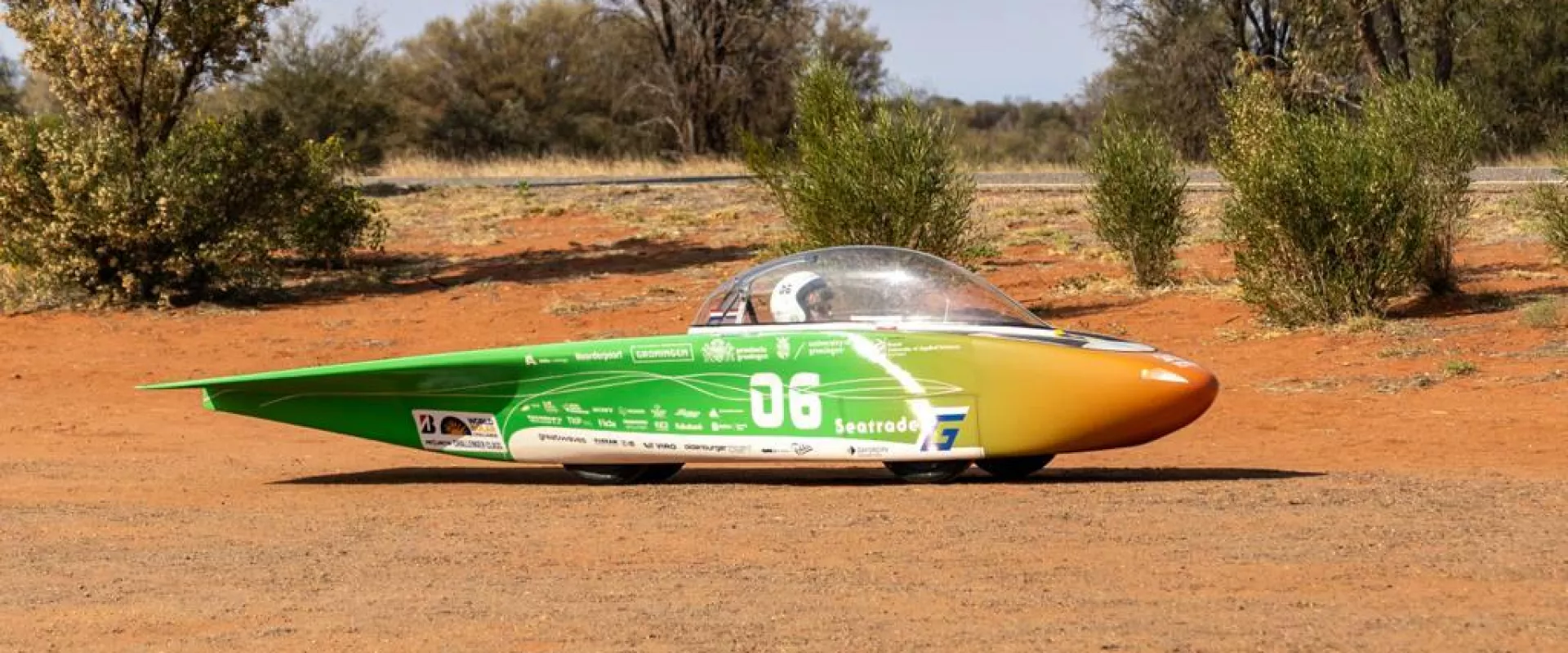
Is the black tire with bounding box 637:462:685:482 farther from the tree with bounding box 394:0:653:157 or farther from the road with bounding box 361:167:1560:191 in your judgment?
the tree with bounding box 394:0:653:157

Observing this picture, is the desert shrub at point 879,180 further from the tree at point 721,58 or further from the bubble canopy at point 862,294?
the tree at point 721,58

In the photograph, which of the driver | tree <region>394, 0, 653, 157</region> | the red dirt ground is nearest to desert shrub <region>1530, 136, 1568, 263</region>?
the red dirt ground

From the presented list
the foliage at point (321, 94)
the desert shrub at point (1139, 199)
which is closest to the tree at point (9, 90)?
the foliage at point (321, 94)

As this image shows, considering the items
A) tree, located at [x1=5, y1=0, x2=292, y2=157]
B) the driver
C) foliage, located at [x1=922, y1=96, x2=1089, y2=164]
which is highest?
tree, located at [x1=5, y1=0, x2=292, y2=157]

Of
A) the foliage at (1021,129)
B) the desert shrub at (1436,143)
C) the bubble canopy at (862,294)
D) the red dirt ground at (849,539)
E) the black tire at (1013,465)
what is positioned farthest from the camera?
the foliage at (1021,129)

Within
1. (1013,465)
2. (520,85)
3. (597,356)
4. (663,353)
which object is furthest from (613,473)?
(520,85)

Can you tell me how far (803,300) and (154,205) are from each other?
15794 millimetres

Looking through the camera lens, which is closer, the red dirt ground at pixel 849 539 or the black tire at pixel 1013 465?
the red dirt ground at pixel 849 539

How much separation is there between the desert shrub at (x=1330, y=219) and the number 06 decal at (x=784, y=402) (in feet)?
Result: 31.9

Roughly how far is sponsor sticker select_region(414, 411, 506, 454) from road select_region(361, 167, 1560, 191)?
70.4 ft

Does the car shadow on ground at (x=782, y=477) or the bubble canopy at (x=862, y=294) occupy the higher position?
the bubble canopy at (x=862, y=294)

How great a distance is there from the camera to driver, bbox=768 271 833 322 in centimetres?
1061

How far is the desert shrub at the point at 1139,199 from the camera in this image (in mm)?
22578

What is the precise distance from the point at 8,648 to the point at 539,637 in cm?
193
